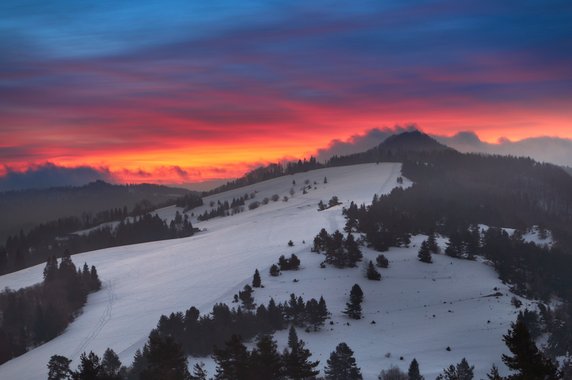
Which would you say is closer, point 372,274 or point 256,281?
point 256,281

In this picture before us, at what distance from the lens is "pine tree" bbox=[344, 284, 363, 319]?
87.6 meters

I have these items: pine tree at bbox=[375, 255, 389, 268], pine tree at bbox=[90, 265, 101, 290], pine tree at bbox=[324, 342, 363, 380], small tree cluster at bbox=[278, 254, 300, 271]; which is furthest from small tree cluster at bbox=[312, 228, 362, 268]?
pine tree at bbox=[90, 265, 101, 290]

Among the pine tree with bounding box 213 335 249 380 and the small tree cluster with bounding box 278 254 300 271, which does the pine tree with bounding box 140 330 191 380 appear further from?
the small tree cluster with bounding box 278 254 300 271

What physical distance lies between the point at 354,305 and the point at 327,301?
6644mm

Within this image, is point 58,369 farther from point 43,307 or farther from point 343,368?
point 43,307

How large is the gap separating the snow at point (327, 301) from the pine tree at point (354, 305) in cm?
157

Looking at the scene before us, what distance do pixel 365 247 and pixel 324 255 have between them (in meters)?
11.2

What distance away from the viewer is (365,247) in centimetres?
11981

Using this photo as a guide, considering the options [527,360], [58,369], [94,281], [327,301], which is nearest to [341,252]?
[327,301]

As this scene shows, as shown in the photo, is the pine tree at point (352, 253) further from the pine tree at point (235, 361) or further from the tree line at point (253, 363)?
the pine tree at point (235, 361)

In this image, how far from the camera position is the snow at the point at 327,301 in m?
76.2

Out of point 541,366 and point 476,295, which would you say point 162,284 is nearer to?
point 476,295

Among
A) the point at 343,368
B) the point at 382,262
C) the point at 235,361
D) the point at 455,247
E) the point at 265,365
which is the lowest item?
the point at 343,368

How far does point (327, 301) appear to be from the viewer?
9300cm
